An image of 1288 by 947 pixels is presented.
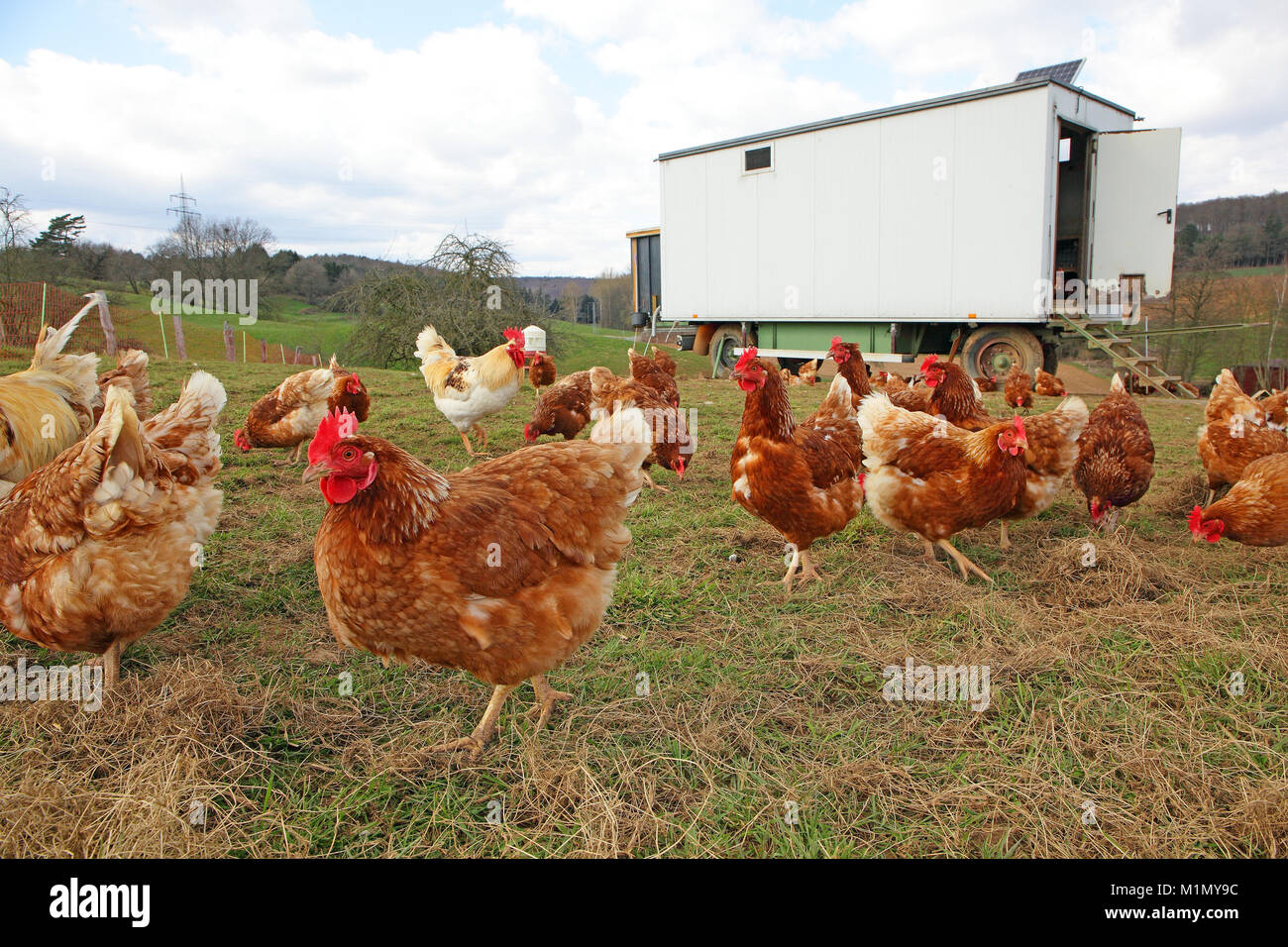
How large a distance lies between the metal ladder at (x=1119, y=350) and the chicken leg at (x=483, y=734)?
507 inches

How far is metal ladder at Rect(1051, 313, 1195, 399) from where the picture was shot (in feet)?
40.6

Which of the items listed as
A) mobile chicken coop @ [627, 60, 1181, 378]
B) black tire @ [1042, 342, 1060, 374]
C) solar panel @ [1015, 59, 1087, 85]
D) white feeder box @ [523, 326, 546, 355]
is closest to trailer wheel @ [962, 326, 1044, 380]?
mobile chicken coop @ [627, 60, 1181, 378]

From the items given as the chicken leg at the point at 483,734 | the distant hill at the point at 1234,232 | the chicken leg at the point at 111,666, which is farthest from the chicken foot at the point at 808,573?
the distant hill at the point at 1234,232

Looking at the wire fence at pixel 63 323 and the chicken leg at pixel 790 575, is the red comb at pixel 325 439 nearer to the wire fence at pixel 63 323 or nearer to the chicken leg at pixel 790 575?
the chicken leg at pixel 790 575

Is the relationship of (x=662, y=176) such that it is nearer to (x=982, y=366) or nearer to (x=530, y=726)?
(x=982, y=366)

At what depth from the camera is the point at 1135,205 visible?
1207cm

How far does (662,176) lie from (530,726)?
16.2 m

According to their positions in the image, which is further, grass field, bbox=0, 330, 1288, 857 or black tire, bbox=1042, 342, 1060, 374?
black tire, bbox=1042, 342, 1060, 374

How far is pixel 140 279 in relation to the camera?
2719cm

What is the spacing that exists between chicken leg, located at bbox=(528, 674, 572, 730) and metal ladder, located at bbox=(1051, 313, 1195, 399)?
41.2 ft

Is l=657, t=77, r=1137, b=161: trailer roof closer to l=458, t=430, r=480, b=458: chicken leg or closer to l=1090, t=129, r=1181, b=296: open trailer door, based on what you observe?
l=1090, t=129, r=1181, b=296: open trailer door

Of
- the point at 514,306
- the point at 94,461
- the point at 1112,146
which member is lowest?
the point at 94,461

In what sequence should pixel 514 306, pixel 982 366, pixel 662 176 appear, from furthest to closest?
pixel 514 306
pixel 662 176
pixel 982 366

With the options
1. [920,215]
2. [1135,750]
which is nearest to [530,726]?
[1135,750]
